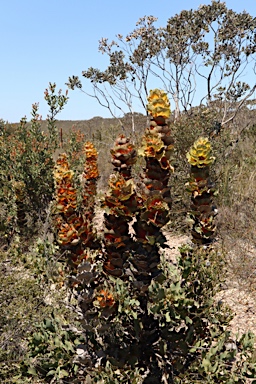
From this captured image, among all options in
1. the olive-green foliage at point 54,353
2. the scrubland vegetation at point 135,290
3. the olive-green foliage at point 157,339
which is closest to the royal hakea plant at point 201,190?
the scrubland vegetation at point 135,290

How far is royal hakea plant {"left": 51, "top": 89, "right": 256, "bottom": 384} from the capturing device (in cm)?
201

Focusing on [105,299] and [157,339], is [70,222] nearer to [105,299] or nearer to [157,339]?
[105,299]

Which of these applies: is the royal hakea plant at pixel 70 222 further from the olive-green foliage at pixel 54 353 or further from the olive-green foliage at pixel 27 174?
the olive-green foliage at pixel 27 174

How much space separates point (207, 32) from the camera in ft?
39.3

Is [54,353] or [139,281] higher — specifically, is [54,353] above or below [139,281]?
below

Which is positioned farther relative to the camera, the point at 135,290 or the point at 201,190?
the point at 201,190

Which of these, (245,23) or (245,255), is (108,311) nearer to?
(245,255)

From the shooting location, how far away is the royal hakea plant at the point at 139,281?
2008 mm

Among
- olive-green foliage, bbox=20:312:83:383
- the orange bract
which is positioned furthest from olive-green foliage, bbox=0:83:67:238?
the orange bract

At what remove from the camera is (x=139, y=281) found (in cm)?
213

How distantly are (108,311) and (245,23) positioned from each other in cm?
1151

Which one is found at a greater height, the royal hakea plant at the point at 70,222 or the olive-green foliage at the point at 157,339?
the royal hakea plant at the point at 70,222

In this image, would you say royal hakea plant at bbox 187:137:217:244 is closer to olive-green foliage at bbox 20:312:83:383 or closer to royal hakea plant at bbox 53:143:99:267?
royal hakea plant at bbox 53:143:99:267

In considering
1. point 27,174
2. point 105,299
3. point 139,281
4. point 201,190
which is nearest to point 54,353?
point 105,299
